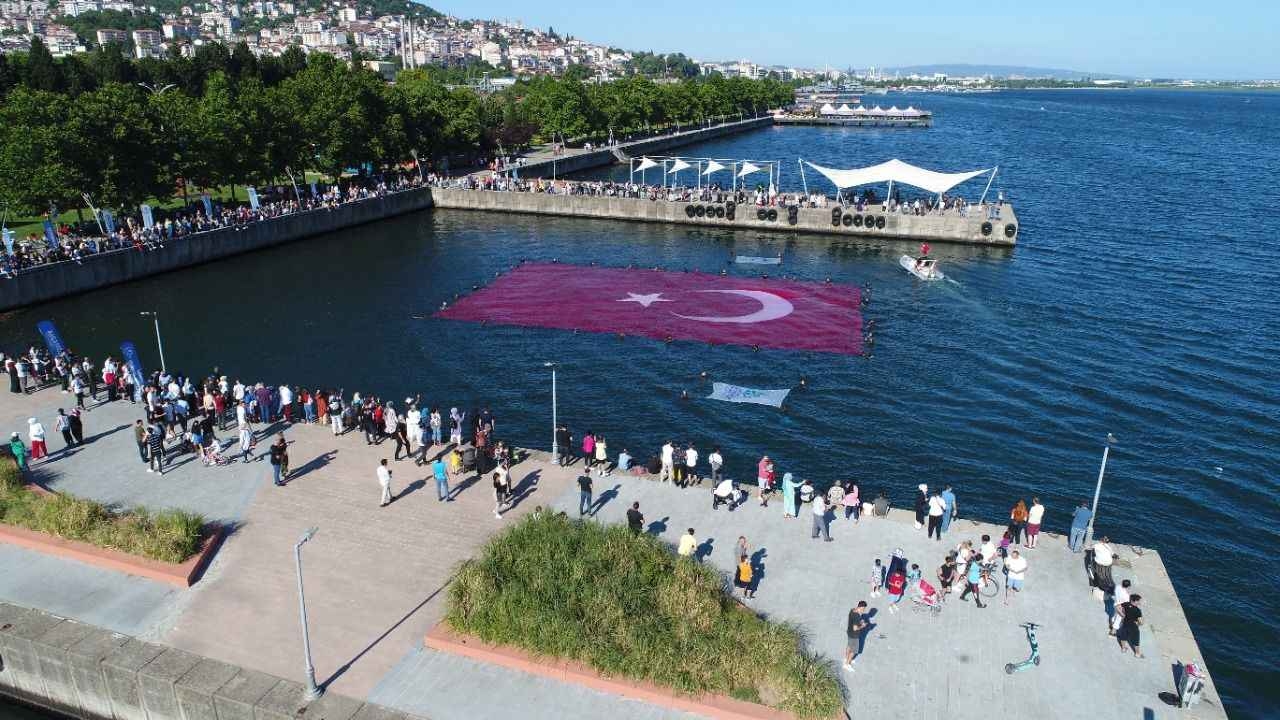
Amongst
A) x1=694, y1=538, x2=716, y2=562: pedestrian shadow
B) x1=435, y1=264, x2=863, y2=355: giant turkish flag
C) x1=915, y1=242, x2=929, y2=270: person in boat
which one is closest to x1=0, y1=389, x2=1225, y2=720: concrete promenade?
x1=694, y1=538, x2=716, y2=562: pedestrian shadow

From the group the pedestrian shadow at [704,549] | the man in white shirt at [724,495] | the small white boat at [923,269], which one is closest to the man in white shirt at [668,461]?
the man in white shirt at [724,495]

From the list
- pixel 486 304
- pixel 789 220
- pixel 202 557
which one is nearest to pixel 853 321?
pixel 486 304

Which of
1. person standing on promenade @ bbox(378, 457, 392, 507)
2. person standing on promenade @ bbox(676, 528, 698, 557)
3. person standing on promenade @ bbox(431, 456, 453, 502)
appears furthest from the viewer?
person standing on promenade @ bbox(431, 456, 453, 502)

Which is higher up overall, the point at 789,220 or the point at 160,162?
the point at 160,162

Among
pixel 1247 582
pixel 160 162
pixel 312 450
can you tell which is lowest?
pixel 1247 582

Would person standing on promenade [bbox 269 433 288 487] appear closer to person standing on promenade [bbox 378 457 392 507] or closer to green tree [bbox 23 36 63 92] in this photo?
person standing on promenade [bbox 378 457 392 507]

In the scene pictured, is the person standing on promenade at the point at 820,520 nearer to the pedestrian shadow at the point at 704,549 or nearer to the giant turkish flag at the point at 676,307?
the pedestrian shadow at the point at 704,549

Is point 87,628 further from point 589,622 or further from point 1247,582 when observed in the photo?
point 1247,582
